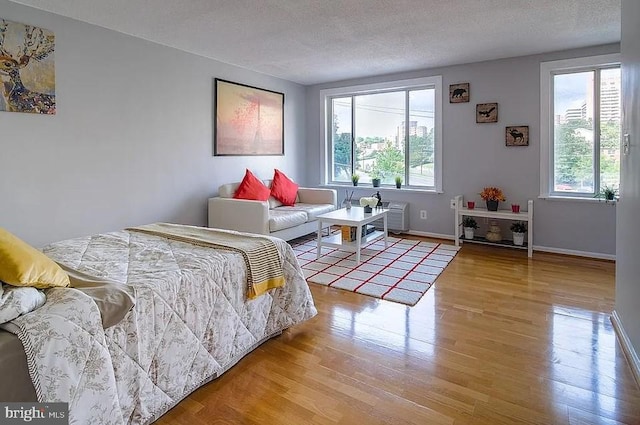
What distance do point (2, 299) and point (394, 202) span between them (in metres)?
5.01

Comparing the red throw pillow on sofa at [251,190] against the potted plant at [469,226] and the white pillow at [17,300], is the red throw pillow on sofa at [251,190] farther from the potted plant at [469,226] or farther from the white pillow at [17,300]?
the white pillow at [17,300]

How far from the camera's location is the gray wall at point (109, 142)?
3.16 meters

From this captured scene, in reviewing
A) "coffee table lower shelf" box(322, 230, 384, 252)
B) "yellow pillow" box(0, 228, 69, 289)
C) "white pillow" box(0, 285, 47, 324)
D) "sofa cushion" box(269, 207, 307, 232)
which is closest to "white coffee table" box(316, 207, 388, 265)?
"coffee table lower shelf" box(322, 230, 384, 252)

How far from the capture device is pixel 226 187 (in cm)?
487

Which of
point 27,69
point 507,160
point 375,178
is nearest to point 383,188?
point 375,178

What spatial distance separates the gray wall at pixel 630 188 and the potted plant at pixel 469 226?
2.44 m

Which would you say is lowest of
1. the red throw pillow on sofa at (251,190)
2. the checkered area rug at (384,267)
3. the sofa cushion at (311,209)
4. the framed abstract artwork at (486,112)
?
the checkered area rug at (384,267)

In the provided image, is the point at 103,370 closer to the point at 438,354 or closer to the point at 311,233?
the point at 438,354

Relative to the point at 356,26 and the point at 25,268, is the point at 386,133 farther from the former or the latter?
the point at 25,268

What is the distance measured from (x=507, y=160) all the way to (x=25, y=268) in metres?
4.92

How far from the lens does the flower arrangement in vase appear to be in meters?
4.70

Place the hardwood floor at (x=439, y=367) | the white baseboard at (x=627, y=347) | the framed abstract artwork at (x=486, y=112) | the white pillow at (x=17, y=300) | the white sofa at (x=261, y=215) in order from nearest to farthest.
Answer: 1. the white pillow at (x=17, y=300)
2. the hardwood floor at (x=439, y=367)
3. the white baseboard at (x=627, y=347)
4. the white sofa at (x=261, y=215)
5. the framed abstract artwork at (x=486, y=112)

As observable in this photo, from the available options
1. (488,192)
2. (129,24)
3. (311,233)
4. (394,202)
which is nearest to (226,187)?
(311,233)

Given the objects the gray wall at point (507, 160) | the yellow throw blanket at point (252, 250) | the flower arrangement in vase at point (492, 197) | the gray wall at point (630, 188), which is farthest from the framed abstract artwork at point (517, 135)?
the yellow throw blanket at point (252, 250)
